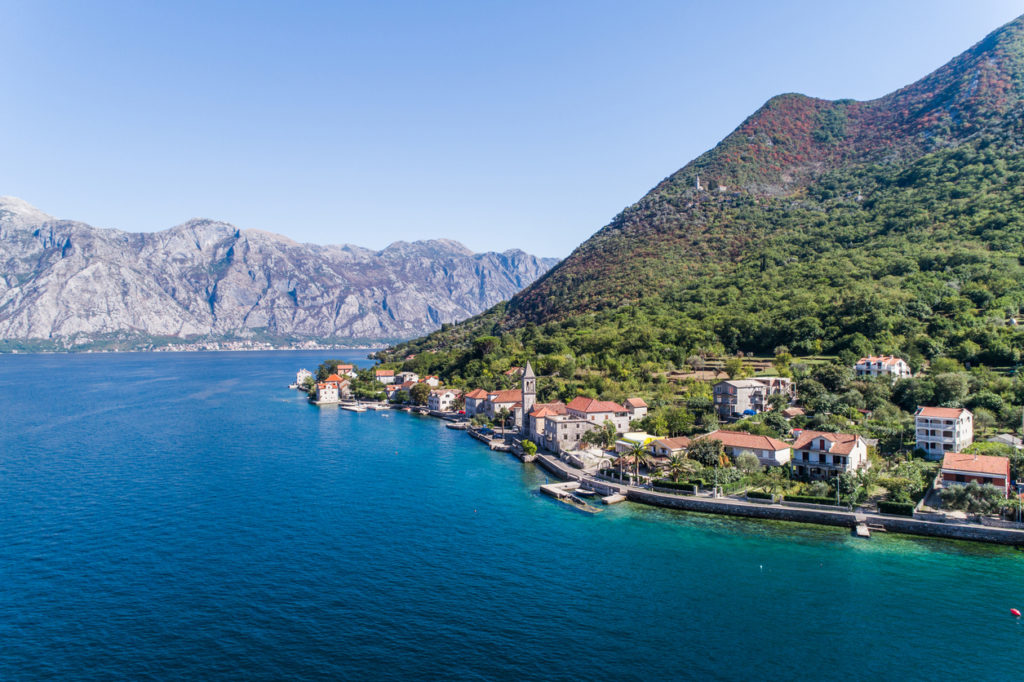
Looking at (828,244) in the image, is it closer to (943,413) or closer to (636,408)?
(636,408)

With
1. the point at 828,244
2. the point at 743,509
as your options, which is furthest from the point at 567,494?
the point at 828,244

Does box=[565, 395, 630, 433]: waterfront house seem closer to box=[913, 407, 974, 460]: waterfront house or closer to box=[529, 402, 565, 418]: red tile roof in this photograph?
box=[529, 402, 565, 418]: red tile roof

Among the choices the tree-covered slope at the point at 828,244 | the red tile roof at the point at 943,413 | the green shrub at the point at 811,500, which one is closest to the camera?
the green shrub at the point at 811,500

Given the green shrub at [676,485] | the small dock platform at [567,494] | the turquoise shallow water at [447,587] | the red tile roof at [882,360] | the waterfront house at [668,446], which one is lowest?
the turquoise shallow water at [447,587]

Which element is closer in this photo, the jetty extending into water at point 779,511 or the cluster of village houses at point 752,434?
the jetty extending into water at point 779,511

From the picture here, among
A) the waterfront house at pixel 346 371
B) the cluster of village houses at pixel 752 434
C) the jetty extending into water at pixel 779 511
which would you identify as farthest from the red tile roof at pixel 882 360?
the waterfront house at pixel 346 371

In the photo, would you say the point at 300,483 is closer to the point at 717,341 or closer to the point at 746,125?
the point at 717,341

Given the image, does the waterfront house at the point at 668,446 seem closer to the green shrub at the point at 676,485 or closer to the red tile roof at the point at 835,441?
the green shrub at the point at 676,485
